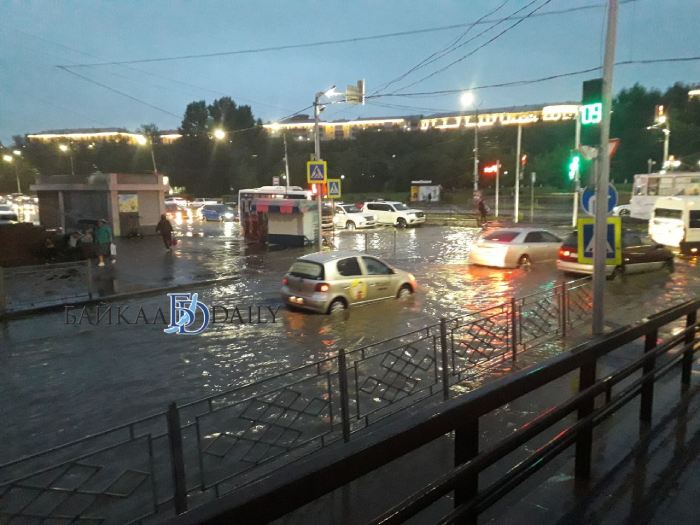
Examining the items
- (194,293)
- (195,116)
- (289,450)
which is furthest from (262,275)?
(195,116)

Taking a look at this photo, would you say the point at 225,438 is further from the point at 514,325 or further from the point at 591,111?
the point at 591,111

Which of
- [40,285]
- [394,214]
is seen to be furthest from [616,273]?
[394,214]

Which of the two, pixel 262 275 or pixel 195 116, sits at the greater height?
pixel 195 116

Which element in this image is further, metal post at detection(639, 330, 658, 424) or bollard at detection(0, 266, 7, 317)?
bollard at detection(0, 266, 7, 317)

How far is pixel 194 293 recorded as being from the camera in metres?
15.4

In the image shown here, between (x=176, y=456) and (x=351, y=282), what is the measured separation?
28.0 feet

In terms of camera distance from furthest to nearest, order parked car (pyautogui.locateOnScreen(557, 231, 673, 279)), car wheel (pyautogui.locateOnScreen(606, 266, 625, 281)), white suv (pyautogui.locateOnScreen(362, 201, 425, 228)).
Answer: white suv (pyautogui.locateOnScreen(362, 201, 425, 228)) → parked car (pyautogui.locateOnScreen(557, 231, 673, 279)) → car wheel (pyautogui.locateOnScreen(606, 266, 625, 281))

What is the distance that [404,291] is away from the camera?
14109 mm

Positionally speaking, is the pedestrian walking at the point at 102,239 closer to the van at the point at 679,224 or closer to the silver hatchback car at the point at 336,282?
the silver hatchback car at the point at 336,282

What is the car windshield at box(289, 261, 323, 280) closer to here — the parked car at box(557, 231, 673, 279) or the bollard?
the bollard

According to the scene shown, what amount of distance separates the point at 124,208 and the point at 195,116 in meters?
71.8

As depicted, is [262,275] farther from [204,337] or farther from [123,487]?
[123,487]

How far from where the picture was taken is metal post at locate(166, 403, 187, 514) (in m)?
4.08

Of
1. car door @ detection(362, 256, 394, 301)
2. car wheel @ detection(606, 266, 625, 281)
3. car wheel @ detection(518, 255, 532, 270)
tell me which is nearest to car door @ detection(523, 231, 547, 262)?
car wheel @ detection(518, 255, 532, 270)
